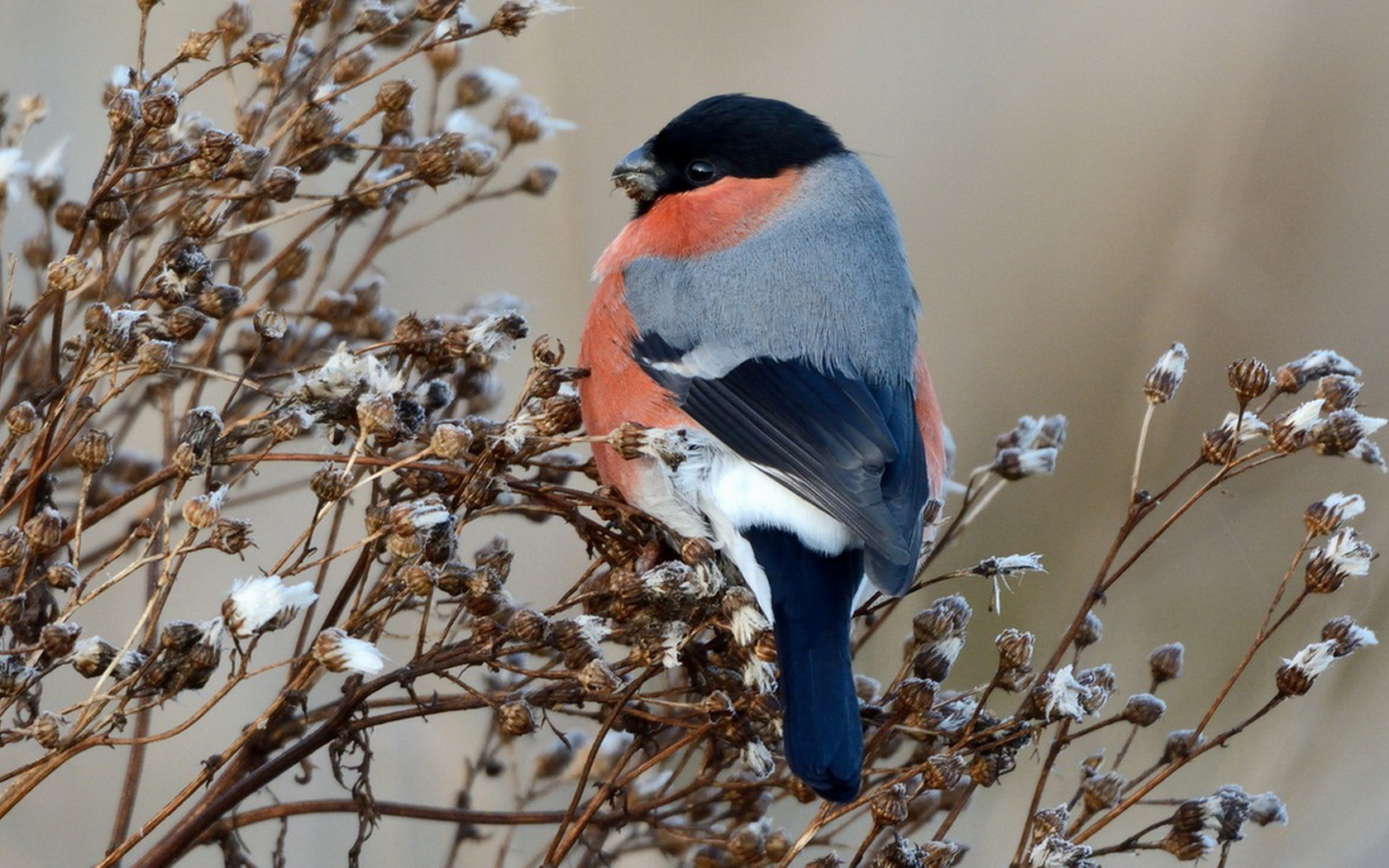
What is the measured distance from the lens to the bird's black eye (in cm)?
233

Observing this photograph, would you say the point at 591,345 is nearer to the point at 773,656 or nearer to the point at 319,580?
the point at 319,580

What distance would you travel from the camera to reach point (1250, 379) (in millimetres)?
1525

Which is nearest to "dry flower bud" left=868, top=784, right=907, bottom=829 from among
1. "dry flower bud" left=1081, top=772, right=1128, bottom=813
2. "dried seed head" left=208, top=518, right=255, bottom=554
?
"dry flower bud" left=1081, top=772, right=1128, bottom=813

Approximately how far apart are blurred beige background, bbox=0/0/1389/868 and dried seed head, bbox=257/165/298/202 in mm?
1300

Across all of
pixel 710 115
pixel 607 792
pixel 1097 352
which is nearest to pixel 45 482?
pixel 607 792

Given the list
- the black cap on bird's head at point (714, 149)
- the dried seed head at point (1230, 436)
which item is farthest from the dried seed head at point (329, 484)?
the black cap on bird's head at point (714, 149)

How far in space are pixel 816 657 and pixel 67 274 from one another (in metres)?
0.82

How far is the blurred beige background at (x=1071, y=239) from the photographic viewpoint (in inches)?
104

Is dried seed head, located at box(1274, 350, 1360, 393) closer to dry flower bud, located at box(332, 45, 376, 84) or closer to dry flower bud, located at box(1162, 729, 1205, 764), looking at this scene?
dry flower bud, located at box(1162, 729, 1205, 764)

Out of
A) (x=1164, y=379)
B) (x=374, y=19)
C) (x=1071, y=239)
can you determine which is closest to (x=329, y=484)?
(x=374, y=19)

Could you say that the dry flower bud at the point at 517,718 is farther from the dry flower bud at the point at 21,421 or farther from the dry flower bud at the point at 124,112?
the dry flower bud at the point at 124,112

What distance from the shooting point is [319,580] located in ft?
5.26

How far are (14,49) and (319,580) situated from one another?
1822 millimetres

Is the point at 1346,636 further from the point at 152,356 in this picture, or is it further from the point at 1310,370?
the point at 152,356
